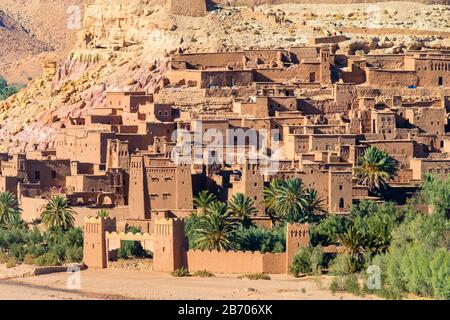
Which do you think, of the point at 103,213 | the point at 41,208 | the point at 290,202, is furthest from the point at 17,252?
the point at 290,202

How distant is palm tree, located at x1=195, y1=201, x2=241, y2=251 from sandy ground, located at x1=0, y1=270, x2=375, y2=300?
1289mm

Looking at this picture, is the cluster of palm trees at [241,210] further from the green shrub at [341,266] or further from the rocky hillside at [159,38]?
the rocky hillside at [159,38]

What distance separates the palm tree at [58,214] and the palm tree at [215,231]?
16.4ft

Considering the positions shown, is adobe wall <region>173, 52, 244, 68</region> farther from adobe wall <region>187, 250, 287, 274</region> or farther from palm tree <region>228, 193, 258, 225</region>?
adobe wall <region>187, 250, 287, 274</region>

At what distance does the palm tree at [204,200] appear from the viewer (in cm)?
7456

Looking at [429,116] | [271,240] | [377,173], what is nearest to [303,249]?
[271,240]

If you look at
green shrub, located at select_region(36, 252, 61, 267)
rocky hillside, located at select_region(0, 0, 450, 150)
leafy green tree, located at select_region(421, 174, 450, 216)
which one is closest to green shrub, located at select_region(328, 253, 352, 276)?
leafy green tree, located at select_region(421, 174, 450, 216)

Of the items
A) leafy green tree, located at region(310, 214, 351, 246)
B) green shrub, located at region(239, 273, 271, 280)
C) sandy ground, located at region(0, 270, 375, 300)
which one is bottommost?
sandy ground, located at region(0, 270, 375, 300)

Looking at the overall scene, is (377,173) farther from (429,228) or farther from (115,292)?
(115,292)

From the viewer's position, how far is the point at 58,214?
7606 centimetres

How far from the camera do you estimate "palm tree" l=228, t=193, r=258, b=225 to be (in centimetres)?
7425

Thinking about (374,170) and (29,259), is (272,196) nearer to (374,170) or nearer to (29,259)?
(374,170)

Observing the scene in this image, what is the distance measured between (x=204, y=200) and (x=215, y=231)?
2502 mm

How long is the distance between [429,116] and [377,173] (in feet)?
19.6
